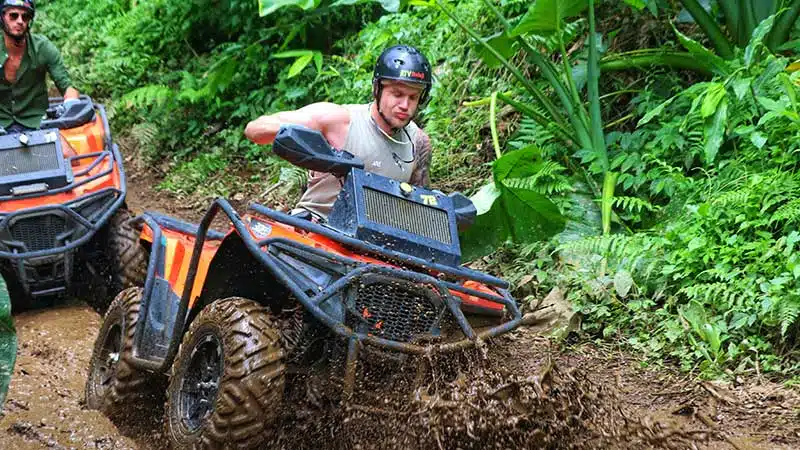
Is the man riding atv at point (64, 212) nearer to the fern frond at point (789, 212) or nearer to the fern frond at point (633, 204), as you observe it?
the fern frond at point (633, 204)

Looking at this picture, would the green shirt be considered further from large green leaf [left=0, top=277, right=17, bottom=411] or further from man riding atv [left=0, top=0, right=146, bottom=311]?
large green leaf [left=0, top=277, right=17, bottom=411]

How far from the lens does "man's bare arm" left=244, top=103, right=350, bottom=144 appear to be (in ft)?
15.5

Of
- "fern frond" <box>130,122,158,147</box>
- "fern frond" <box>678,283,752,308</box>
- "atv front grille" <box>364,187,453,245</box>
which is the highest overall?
"atv front grille" <box>364,187,453,245</box>

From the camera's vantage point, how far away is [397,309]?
12.7 ft

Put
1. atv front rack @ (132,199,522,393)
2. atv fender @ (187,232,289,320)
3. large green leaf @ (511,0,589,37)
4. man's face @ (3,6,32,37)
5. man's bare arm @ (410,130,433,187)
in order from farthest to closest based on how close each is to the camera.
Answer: man's face @ (3,6,32,37)
large green leaf @ (511,0,589,37)
man's bare arm @ (410,130,433,187)
atv fender @ (187,232,289,320)
atv front rack @ (132,199,522,393)

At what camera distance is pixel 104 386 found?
5305 mm

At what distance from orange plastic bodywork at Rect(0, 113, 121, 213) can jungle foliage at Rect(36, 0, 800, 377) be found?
5.40 ft

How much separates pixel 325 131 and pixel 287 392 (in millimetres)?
1462

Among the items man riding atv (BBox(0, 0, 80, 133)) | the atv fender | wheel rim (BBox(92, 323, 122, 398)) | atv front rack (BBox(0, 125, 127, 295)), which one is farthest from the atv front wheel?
the atv fender

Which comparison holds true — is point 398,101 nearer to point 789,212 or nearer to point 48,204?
point 789,212

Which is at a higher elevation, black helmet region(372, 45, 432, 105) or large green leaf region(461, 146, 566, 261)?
black helmet region(372, 45, 432, 105)

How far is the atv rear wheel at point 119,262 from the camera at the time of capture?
23.3 ft

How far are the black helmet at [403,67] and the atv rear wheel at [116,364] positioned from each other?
67.6 inches

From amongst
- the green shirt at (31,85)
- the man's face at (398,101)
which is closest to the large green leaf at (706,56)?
the man's face at (398,101)
